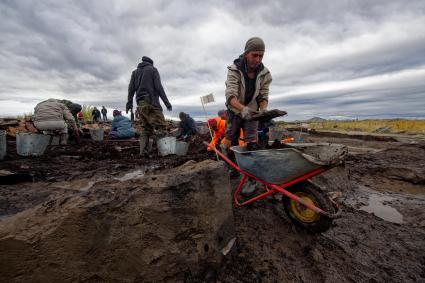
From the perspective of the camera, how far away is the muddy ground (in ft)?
5.62

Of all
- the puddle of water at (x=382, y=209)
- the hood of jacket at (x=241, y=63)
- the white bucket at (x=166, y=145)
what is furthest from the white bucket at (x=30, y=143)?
the puddle of water at (x=382, y=209)

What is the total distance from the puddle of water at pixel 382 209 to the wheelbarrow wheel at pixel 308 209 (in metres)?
1.48

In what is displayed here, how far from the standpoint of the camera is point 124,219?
1416 mm

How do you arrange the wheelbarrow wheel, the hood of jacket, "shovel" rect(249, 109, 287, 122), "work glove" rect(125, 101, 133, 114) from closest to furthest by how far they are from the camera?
the wheelbarrow wheel, "shovel" rect(249, 109, 287, 122), the hood of jacket, "work glove" rect(125, 101, 133, 114)

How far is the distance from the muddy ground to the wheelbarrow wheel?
13cm

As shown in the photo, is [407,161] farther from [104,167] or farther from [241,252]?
[104,167]

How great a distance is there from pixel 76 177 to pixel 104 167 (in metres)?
0.76

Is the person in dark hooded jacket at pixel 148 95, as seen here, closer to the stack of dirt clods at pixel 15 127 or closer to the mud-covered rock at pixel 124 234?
the mud-covered rock at pixel 124 234

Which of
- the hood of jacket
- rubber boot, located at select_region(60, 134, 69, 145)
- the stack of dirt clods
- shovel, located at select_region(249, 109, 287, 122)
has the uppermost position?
the hood of jacket

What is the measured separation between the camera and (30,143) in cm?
514

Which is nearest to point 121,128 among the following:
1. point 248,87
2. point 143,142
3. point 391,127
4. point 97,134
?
point 97,134

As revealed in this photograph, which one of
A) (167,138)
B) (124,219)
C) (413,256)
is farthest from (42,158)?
(413,256)

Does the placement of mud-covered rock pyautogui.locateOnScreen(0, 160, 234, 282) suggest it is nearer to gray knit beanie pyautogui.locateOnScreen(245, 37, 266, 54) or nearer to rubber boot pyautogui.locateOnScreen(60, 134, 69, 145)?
gray knit beanie pyautogui.locateOnScreen(245, 37, 266, 54)

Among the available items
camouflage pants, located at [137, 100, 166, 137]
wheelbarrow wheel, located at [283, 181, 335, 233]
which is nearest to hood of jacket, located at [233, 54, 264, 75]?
wheelbarrow wheel, located at [283, 181, 335, 233]
